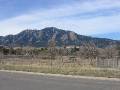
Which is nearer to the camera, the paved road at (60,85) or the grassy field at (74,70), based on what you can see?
the paved road at (60,85)

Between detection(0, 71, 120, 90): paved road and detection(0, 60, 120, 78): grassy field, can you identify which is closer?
detection(0, 71, 120, 90): paved road

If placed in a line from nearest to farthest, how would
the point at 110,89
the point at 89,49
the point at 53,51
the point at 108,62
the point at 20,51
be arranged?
the point at 110,89
the point at 108,62
the point at 89,49
the point at 53,51
the point at 20,51

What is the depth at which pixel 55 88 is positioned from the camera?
17469 mm

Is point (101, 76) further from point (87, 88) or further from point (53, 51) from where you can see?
point (53, 51)

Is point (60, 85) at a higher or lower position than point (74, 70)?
lower

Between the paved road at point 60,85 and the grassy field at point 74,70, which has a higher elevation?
the grassy field at point 74,70

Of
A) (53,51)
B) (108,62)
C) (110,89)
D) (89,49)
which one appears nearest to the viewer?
(110,89)

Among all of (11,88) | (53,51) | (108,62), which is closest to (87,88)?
(11,88)

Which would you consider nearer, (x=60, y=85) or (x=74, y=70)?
(x=60, y=85)

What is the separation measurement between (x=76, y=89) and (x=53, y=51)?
6571cm

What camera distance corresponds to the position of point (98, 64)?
142ft

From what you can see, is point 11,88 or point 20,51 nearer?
point 11,88

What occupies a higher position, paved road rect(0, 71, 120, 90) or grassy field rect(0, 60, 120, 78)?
grassy field rect(0, 60, 120, 78)

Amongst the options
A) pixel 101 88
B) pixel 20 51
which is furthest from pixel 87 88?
pixel 20 51
